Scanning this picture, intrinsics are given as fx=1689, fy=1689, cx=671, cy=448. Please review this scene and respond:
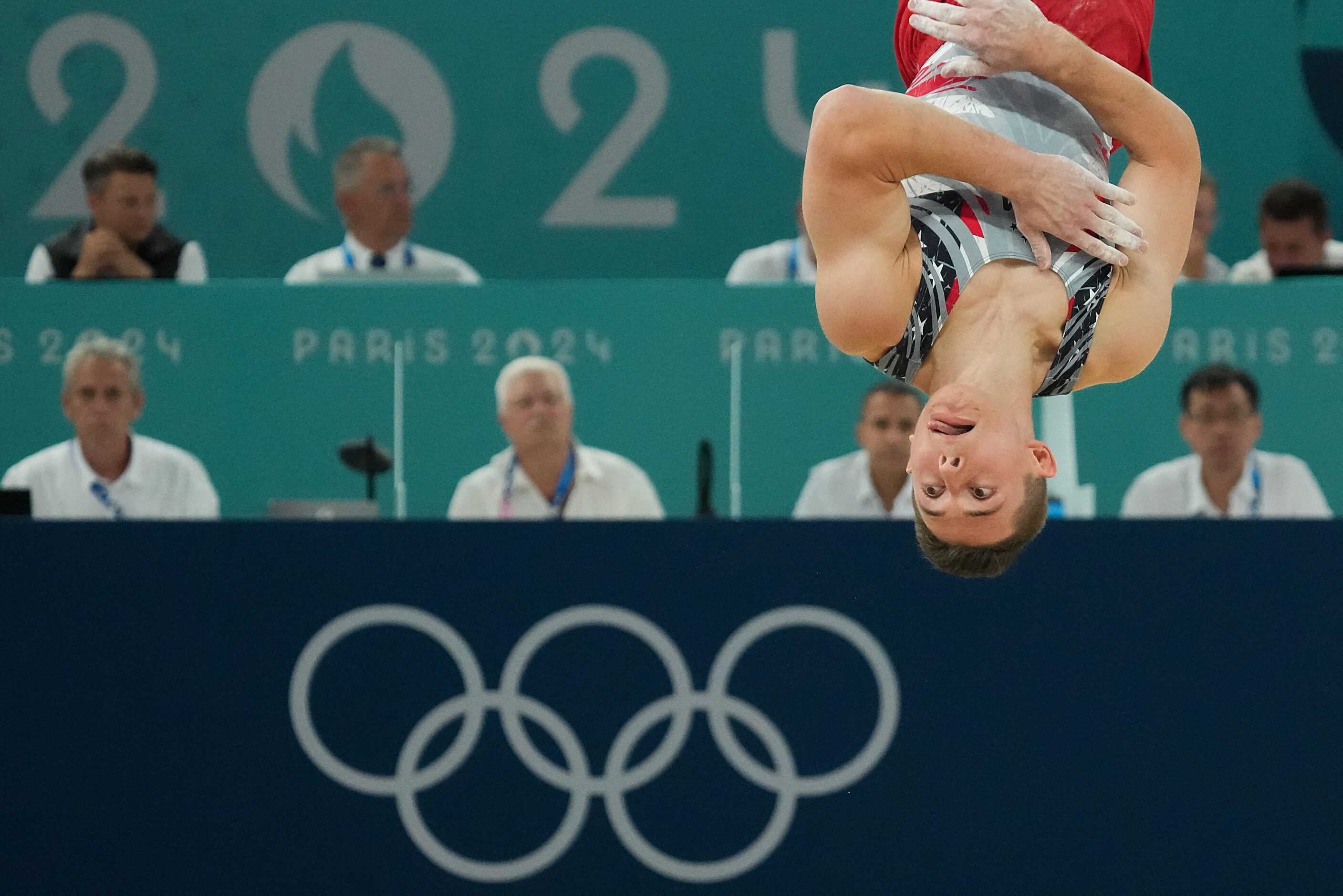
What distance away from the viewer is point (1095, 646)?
5008mm

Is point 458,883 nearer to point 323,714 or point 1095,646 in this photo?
point 323,714

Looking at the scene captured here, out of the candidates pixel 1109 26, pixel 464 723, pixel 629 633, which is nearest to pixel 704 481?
pixel 629 633

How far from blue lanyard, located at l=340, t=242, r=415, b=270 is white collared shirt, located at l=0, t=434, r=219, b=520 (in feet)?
3.83

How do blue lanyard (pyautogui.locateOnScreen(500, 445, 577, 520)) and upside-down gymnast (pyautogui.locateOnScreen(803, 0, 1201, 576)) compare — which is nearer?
upside-down gymnast (pyautogui.locateOnScreen(803, 0, 1201, 576))

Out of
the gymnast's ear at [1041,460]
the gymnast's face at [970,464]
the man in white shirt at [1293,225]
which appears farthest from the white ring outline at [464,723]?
the man in white shirt at [1293,225]

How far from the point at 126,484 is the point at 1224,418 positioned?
3880 millimetres

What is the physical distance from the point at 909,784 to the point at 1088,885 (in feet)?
1.98

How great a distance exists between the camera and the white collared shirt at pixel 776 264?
7121 millimetres

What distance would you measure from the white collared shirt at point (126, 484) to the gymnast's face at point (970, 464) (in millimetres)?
3314

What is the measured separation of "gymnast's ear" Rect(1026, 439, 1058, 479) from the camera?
337 centimetres

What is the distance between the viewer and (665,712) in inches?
197

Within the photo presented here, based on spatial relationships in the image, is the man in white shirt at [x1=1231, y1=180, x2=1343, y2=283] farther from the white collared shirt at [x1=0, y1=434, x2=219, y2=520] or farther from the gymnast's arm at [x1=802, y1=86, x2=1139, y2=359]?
the white collared shirt at [x1=0, y1=434, x2=219, y2=520]

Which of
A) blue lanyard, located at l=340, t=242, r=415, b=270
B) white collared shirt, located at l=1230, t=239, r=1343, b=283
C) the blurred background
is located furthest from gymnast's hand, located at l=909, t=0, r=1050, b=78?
the blurred background

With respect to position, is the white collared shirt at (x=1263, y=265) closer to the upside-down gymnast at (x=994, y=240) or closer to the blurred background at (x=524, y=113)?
the blurred background at (x=524, y=113)
